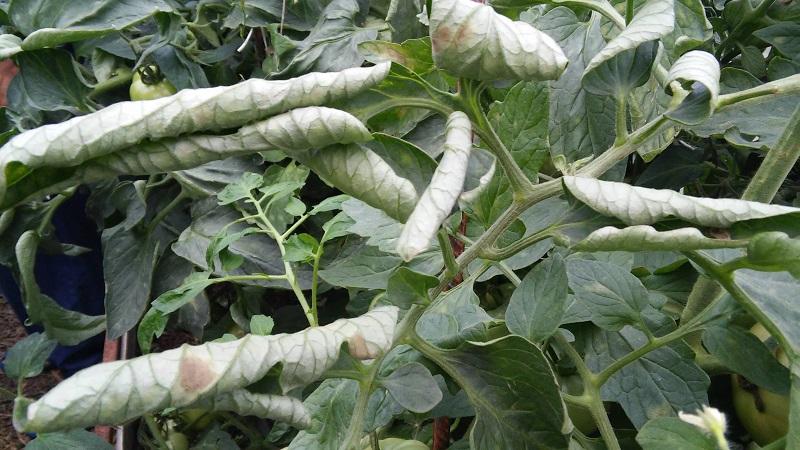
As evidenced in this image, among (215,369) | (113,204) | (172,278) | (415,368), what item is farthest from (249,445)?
(215,369)

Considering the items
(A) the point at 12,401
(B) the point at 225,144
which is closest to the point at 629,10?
(B) the point at 225,144

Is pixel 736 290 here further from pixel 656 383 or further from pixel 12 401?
pixel 12 401

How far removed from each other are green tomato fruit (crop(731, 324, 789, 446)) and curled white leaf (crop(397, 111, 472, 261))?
10.7 inches

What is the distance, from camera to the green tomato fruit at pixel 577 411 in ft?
1.70

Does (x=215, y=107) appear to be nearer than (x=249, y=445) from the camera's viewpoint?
Yes

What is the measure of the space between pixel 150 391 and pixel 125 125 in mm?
114

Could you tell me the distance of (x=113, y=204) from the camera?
86 centimetres

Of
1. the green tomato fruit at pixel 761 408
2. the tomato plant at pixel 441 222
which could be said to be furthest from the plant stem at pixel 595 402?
the green tomato fruit at pixel 761 408

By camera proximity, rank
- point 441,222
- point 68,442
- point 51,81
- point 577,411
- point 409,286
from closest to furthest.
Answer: point 441,222 → point 409,286 → point 577,411 → point 68,442 → point 51,81

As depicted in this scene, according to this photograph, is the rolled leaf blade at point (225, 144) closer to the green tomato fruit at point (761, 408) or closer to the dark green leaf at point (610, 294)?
the dark green leaf at point (610, 294)

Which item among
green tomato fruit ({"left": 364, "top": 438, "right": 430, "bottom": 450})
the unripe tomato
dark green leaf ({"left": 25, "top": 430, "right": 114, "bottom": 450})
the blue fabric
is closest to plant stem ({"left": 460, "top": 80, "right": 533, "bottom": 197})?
green tomato fruit ({"left": 364, "top": 438, "right": 430, "bottom": 450})

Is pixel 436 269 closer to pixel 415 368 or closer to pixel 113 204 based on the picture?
pixel 415 368

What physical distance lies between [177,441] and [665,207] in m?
0.71

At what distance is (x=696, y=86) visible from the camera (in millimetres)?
385
